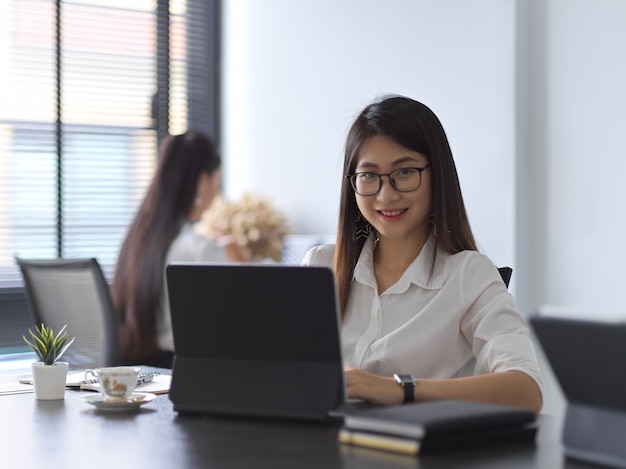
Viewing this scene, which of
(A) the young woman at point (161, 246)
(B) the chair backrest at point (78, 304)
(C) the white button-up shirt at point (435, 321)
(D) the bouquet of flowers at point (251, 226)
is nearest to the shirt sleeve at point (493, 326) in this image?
(C) the white button-up shirt at point (435, 321)

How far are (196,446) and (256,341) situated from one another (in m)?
0.26

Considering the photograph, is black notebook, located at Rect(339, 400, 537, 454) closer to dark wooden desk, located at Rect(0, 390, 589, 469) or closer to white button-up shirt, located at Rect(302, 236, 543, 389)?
dark wooden desk, located at Rect(0, 390, 589, 469)

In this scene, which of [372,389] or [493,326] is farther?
[493,326]

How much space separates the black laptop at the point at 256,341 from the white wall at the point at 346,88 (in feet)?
6.83

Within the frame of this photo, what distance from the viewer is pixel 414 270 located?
2135 mm

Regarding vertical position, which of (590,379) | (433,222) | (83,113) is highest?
(83,113)

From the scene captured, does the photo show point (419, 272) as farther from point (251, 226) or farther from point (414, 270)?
point (251, 226)

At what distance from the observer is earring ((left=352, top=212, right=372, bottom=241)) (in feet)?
7.43

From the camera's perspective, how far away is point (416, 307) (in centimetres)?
212

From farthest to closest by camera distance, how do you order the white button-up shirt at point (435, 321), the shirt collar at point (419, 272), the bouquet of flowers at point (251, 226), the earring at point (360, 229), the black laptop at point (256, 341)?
the bouquet of flowers at point (251, 226) → the earring at point (360, 229) → the shirt collar at point (419, 272) → the white button-up shirt at point (435, 321) → the black laptop at point (256, 341)

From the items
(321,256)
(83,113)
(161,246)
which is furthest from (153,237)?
(83,113)

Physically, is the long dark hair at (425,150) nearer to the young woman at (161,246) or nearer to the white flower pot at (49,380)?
the white flower pot at (49,380)

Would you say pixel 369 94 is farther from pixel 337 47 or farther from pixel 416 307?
pixel 416 307

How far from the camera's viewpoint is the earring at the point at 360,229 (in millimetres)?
2266
